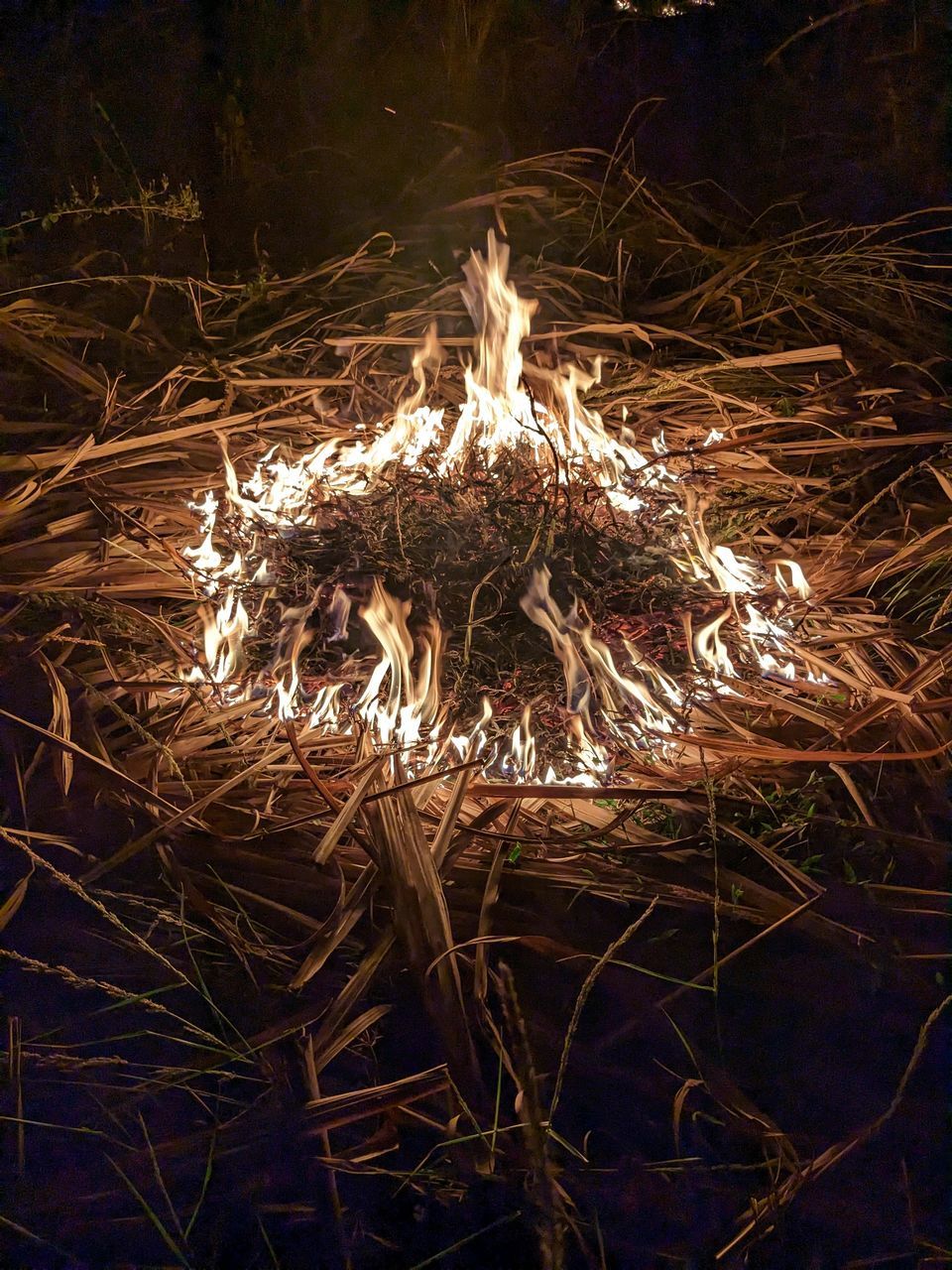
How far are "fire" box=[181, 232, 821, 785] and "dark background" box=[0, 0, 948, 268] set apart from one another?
410 mm

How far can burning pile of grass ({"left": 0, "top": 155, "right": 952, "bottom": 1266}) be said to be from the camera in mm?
733

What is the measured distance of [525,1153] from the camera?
0.64 metres

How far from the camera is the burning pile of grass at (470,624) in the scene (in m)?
0.73

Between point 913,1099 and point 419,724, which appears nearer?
point 913,1099

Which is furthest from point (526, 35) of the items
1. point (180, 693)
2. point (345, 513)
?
point (180, 693)

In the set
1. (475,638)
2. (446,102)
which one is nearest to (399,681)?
(475,638)

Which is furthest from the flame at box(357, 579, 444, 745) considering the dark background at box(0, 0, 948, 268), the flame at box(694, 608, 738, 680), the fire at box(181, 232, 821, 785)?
the dark background at box(0, 0, 948, 268)

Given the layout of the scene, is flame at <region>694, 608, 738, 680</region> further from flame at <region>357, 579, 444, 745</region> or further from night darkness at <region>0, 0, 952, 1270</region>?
flame at <region>357, 579, 444, 745</region>

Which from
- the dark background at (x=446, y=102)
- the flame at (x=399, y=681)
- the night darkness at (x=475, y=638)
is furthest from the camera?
the dark background at (x=446, y=102)

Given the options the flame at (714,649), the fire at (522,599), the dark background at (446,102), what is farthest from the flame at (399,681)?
the dark background at (446,102)

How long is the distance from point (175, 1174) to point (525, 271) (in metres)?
1.39

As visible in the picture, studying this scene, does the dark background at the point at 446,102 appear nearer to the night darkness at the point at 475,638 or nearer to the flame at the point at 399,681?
the night darkness at the point at 475,638

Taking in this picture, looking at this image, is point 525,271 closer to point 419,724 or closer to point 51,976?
point 419,724

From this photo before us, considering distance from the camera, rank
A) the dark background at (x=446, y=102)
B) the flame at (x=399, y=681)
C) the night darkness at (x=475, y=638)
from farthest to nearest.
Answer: the dark background at (x=446, y=102) → the flame at (x=399, y=681) → the night darkness at (x=475, y=638)
